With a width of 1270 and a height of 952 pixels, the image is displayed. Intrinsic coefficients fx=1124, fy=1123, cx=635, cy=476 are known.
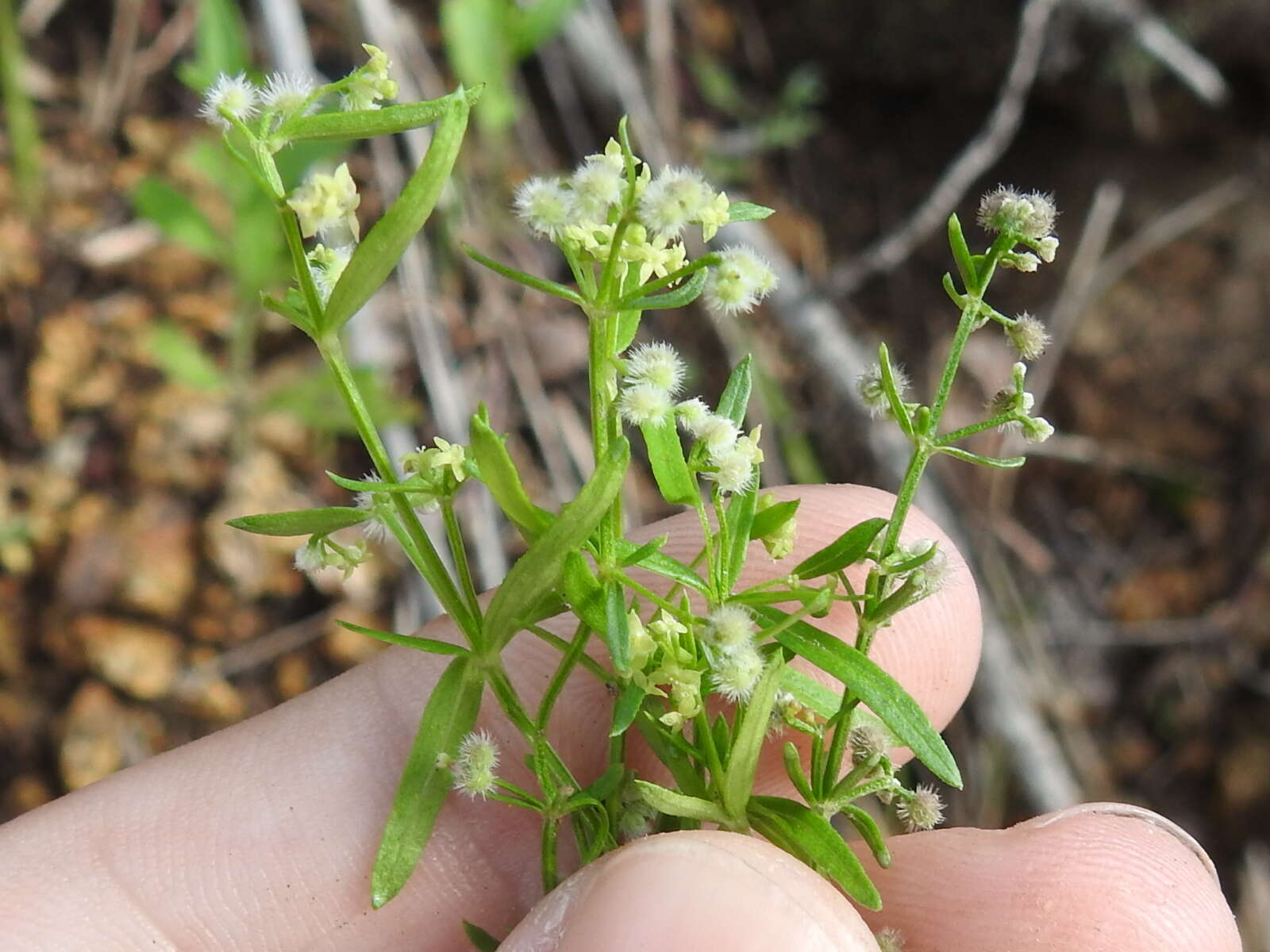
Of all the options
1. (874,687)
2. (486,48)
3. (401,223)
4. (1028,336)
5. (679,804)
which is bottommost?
(679,804)

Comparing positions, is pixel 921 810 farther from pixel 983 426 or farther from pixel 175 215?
pixel 175 215

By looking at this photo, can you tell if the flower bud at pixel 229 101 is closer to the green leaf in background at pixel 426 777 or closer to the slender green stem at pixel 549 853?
the green leaf in background at pixel 426 777

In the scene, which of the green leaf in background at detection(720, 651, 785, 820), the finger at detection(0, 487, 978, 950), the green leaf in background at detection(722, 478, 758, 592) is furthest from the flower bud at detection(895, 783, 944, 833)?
the finger at detection(0, 487, 978, 950)

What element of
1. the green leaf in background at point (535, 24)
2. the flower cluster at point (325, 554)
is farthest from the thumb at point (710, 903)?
the green leaf in background at point (535, 24)

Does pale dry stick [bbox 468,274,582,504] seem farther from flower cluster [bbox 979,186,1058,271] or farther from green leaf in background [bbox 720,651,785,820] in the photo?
flower cluster [bbox 979,186,1058,271]

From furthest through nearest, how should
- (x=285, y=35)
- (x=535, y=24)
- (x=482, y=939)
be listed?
(x=535, y=24)
(x=285, y=35)
(x=482, y=939)

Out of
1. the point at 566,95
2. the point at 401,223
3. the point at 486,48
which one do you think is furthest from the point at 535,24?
the point at 401,223
